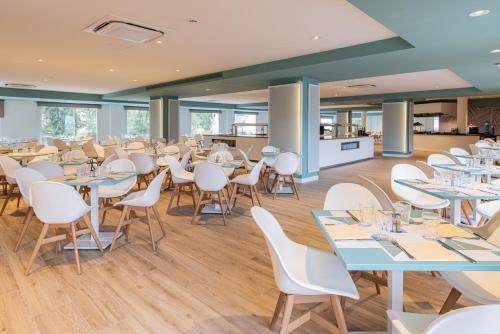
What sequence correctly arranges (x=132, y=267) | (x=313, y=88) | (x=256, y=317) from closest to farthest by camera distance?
(x=256, y=317), (x=132, y=267), (x=313, y=88)

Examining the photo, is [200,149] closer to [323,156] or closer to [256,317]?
[323,156]

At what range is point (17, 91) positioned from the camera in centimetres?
1204

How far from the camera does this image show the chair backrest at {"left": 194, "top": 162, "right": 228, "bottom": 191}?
14.6 ft

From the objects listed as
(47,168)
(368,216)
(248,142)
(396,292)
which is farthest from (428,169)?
(248,142)

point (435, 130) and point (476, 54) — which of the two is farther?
point (435, 130)

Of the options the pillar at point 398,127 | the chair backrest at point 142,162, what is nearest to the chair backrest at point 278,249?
the chair backrest at point 142,162

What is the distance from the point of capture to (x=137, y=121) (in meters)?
17.2

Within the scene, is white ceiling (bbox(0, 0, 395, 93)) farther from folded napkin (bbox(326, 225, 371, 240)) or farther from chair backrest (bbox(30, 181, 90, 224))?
folded napkin (bbox(326, 225, 371, 240))

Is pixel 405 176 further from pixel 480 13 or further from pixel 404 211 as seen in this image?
pixel 404 211

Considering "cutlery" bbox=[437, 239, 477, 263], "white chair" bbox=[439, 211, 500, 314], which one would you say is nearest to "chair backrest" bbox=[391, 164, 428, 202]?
"white chair" bbox=[439, 211, 500, 314]

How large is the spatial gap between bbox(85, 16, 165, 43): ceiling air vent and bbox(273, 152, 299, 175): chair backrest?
2832 millimetres

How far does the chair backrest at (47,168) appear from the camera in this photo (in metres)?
4.45

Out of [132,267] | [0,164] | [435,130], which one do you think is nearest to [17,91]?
[0,164]

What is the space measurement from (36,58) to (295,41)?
5.34m
